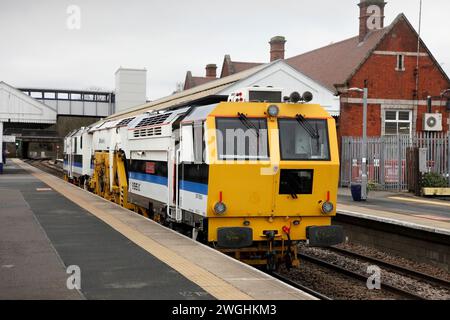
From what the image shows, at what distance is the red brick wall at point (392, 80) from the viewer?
33.4 meters

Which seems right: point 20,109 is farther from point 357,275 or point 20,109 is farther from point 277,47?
point 357,275

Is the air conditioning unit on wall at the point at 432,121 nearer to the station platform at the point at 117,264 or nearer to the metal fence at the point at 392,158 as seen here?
the metal fence at the point at 392,158

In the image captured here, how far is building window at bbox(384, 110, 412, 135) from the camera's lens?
34.4m

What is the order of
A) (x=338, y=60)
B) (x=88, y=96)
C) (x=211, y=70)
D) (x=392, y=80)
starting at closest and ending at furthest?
1. (x=392, y=80)
2. (x=338, y=60)
3. (x=88, y=96)
4. (x=211, y=70)

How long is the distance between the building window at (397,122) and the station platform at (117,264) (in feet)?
76.4

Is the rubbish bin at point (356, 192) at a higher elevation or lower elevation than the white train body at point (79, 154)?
lower

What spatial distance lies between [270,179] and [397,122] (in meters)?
26.3

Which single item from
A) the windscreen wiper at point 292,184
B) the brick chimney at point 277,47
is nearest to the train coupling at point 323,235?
the windscreen wiper at point 292,184

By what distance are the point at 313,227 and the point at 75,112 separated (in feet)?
134

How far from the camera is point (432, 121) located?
33219mm

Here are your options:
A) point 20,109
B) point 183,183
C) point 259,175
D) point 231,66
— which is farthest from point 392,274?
point 231,66

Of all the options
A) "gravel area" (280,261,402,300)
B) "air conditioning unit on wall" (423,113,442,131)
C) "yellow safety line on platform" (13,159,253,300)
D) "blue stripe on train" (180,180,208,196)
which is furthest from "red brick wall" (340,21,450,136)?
"blue stripe on train" (180,180,208,196)
